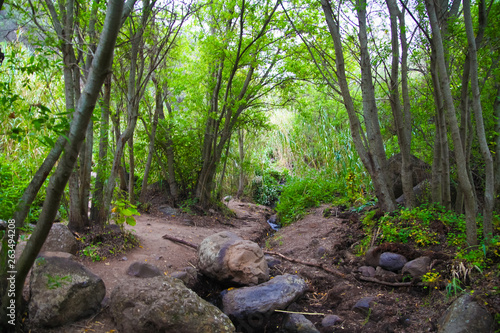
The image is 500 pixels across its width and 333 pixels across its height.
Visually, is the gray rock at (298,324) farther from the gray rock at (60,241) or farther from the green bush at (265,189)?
the green bush at (265,189)

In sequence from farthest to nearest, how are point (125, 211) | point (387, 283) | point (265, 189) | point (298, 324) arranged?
point (265, 189), point (387, 283), point (298, 324), point (125, 211)

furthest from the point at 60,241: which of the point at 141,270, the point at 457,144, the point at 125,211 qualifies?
the point at 457,144

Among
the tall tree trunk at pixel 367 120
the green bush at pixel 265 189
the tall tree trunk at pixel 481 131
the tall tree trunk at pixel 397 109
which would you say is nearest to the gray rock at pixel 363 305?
the tall tree trunk at pixel 481 131

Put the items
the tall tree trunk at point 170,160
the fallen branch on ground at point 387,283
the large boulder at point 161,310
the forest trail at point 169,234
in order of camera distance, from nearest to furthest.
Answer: the large boulder at point 161,310 < the fallen branch on ground at point 387,283 < the forest trail at point 169,234 < the tall tree trunk at point 170,160

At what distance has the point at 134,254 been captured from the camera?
4.39 metres

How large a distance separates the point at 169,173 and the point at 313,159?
5229 mm

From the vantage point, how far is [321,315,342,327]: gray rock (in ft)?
11.3

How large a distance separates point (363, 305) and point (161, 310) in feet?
6.75

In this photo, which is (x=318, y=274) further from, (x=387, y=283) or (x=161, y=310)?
(x=161, y=310)

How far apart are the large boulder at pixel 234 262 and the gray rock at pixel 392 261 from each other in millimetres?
1441

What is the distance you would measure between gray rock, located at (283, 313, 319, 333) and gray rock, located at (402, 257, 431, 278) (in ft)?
4.28

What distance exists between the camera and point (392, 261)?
416 centimetres

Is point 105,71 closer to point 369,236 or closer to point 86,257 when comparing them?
point 86,257

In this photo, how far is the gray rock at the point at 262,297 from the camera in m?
3.56
